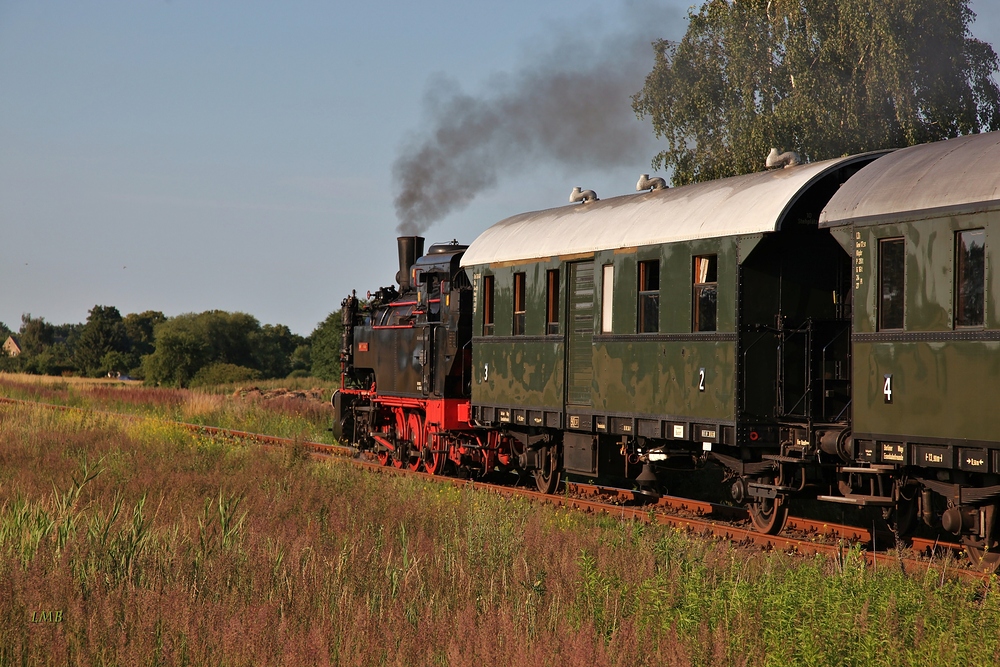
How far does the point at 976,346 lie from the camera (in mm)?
8617

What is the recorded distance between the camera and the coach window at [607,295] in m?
13.3

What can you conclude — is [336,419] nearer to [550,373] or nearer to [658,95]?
[550,373]

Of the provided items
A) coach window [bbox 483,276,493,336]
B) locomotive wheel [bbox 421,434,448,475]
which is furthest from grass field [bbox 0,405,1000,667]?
locomotive wheel [bbox 421,434,448,475]

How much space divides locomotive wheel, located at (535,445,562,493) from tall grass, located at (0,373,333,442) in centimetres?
1009

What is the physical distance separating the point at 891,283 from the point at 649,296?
3.56 meters

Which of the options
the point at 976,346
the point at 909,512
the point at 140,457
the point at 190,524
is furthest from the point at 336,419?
the point at 976,346

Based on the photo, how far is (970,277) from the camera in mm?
8781

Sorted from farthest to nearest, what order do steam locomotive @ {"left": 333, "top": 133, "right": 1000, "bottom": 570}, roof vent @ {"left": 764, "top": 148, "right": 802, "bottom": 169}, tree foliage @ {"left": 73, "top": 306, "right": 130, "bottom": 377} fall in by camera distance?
tree foliage @ {"left": 73, "top": 306, "right": 130, "bottom": 377} → roof vent @ {"left": 764, "top": 148, "right": 802, "bottom": 169} → steam locomotive @ {"left": 333, "top": 133, "right": 1000, "bottom": 570}

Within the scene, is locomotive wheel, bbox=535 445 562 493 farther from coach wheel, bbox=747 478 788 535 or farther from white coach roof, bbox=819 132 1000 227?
white coach roof, bbox=819 132 1000 227

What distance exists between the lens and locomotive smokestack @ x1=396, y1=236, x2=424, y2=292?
794 inches

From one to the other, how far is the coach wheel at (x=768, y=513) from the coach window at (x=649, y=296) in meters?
2.36

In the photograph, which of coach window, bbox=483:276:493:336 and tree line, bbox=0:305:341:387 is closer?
coach window, bbox=483:276:493:336

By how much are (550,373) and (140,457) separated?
22.3 feet
